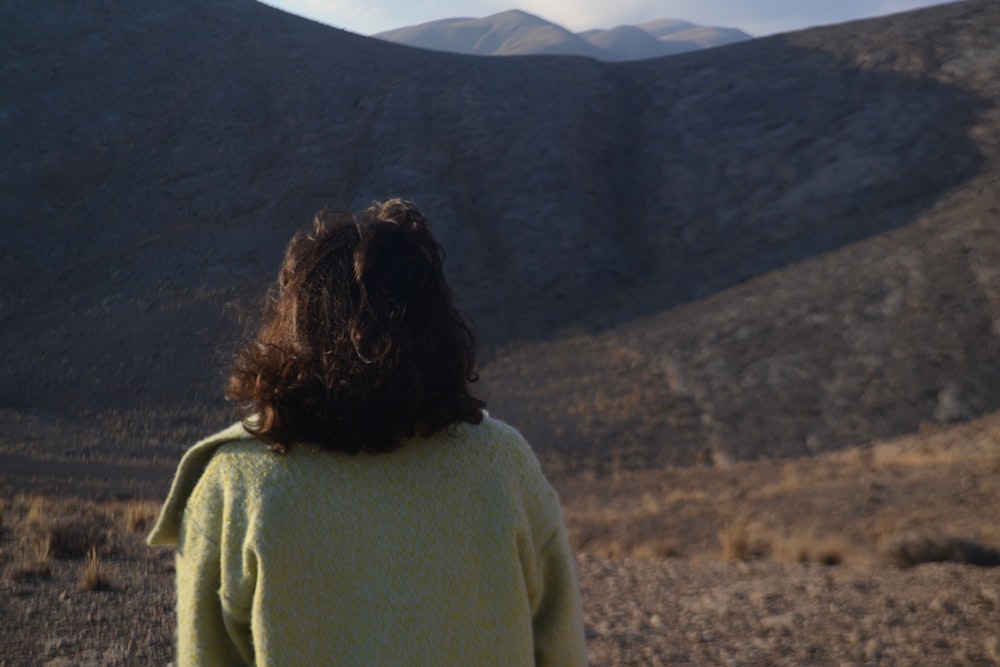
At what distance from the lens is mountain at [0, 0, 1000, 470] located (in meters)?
19.4

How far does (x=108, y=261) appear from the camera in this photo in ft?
90.7

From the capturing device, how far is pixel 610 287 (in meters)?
26.0

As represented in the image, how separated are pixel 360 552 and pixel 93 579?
5677mm

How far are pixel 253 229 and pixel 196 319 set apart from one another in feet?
15.2

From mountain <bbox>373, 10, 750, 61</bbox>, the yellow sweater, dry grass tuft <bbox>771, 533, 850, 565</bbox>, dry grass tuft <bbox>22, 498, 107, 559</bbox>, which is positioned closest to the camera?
the yellow sweater

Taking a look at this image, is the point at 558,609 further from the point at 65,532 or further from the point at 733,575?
the point at 65,532

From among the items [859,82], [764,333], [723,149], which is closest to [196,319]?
[764,333]

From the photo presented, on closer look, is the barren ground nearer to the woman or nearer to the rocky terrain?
the rocky terrain

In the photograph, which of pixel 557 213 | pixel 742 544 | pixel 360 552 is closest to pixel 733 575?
pixel 742 544

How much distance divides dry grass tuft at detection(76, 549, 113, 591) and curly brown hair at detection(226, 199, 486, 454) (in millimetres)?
5471

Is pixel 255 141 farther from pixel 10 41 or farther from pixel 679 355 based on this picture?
pixel 679 355

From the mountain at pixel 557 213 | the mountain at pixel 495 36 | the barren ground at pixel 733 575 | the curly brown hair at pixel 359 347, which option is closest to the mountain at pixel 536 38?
the mountain at pixel 495 36

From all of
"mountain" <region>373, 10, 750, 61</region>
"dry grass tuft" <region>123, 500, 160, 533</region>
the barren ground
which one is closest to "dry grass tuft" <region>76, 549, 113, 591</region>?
the barren ground

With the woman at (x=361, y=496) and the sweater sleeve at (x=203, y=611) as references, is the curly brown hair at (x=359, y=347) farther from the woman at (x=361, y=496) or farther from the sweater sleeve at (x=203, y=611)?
the sweater sleeve at (x=203, y=611)
